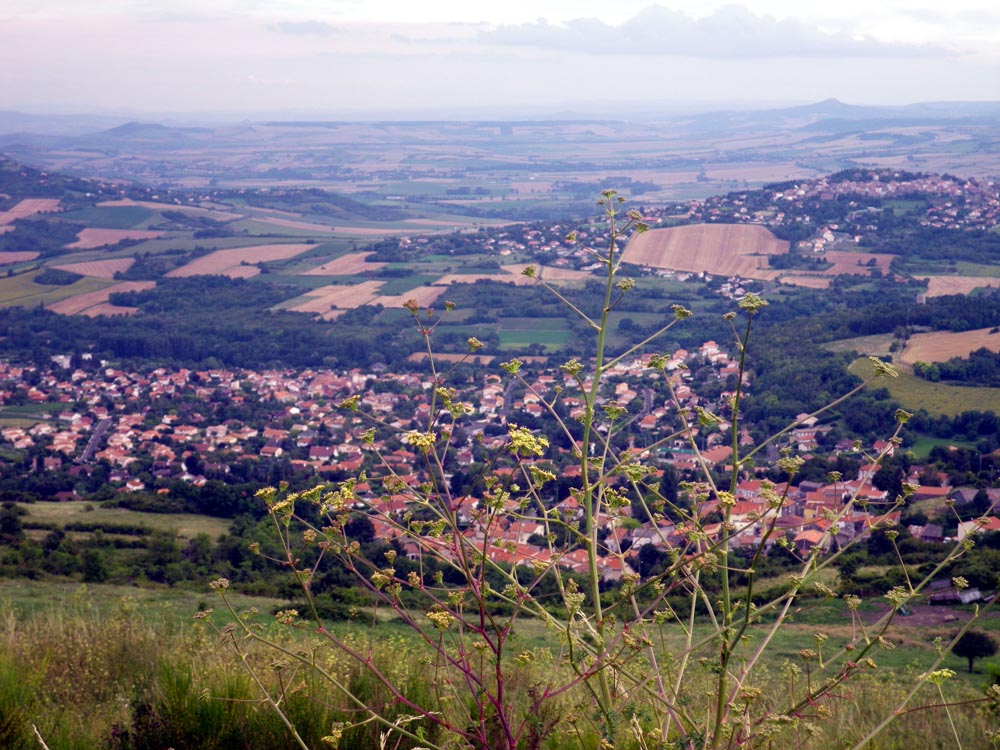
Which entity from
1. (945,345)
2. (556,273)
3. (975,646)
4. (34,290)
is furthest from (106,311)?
(975,646)

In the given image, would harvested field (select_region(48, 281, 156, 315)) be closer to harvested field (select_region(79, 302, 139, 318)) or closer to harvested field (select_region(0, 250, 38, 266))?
harvested field (select_region(79, 302, 139, 318))

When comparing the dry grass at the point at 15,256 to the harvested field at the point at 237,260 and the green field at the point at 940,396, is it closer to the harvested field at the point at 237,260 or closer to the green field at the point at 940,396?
the harvested field at the point at 237,260

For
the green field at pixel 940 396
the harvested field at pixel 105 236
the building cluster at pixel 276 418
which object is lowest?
the building cluster at pixel 276 418

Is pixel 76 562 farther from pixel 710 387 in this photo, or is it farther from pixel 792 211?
pixel 792 211

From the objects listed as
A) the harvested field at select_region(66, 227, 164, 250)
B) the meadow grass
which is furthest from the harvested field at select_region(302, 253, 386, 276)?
the meadow grass

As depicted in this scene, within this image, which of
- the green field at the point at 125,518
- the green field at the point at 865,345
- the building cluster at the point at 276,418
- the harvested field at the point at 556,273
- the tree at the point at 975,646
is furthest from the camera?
the harvested field at the point at 556,273

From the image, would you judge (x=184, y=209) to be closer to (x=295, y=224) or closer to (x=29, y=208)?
(x=295, y=224)

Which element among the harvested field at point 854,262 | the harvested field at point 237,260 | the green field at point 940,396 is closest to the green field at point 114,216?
the harvested field at point 237,260

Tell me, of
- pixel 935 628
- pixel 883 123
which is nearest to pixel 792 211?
pixel 935 628
